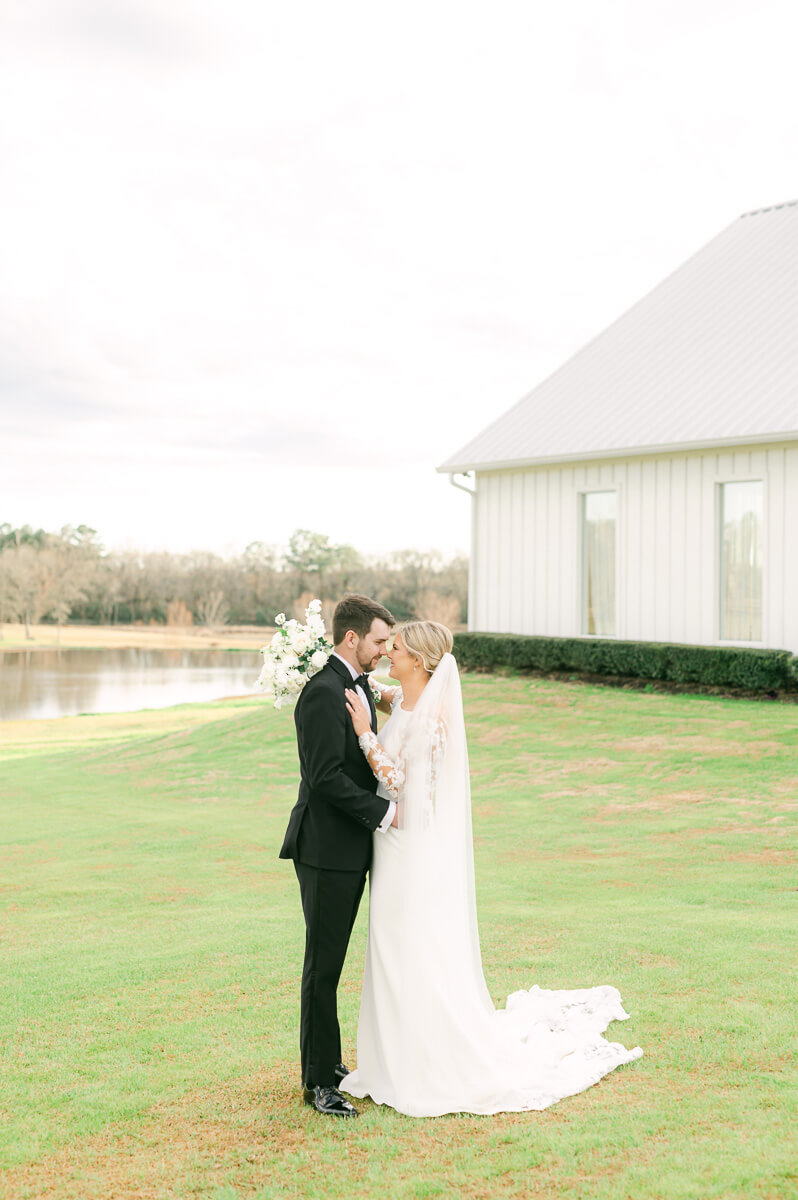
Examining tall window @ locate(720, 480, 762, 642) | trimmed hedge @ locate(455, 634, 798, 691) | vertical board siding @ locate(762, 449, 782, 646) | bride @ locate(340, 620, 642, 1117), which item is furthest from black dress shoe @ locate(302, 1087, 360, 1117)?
tall window @ locate(720, 480, 762, 642)

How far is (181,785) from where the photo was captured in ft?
53.6

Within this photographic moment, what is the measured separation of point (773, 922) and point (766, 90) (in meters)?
21.4

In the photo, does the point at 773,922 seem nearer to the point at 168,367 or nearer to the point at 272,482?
the point at 168,367

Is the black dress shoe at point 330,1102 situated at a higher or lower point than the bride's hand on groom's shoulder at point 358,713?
lower

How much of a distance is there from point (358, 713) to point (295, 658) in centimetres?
39

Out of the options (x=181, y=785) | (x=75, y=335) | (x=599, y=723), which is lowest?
(x=181, y=785)

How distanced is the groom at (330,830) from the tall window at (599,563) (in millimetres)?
15050

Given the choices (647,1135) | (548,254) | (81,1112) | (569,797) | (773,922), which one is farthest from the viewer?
(548,254)

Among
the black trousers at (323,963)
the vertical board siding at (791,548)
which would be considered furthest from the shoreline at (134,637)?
the black trousers at (323,963)

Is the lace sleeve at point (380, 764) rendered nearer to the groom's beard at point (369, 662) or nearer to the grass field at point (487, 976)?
the groom's beard at point (369, 662)

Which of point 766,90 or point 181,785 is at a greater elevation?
point 766,90

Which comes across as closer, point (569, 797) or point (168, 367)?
point (569, 797)

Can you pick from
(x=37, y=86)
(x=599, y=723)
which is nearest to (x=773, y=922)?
(x=599, y=723)

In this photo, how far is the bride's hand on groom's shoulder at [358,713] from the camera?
14.8 ft
